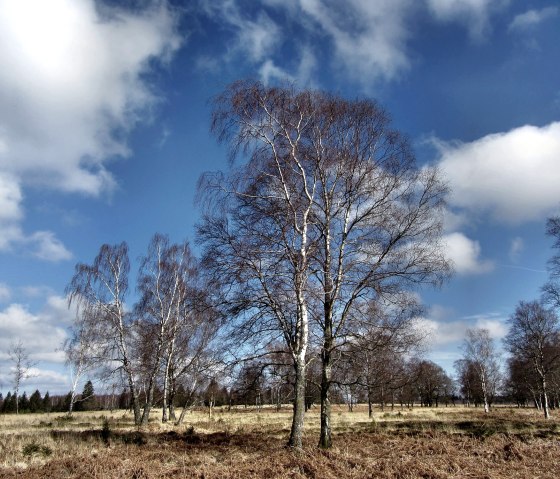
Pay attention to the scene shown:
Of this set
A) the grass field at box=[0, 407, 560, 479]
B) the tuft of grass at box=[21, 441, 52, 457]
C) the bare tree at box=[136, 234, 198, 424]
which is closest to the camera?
the grass field at box=[0, 407, 560, 479]

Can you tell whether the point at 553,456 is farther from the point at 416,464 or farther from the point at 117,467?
the point at 117,467

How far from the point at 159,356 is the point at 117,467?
48.9 feet

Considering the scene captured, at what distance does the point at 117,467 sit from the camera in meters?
8.27

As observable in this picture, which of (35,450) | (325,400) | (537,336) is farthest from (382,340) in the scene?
(537,336)

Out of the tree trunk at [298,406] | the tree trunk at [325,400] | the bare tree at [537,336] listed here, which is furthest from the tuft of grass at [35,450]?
the bare tree at [537,336]

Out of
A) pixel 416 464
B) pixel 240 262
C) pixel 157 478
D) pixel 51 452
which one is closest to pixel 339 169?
pixel 240 262

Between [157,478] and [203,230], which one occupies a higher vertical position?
[203,230]

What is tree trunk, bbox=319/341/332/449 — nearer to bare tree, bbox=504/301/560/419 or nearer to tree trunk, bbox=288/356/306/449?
tree trunk, bbox=288/356/306/449

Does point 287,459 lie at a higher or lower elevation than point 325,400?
lower

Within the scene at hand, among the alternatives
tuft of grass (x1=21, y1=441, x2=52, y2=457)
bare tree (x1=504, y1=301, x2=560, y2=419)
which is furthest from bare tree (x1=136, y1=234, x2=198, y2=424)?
bare tree (x1=504, y1=301, x2=560, y2=419)

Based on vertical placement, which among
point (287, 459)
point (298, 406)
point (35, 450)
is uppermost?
point (298, 406)

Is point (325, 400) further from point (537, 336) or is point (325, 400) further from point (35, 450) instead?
point (537, 336)

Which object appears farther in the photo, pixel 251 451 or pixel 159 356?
pixel 159 356

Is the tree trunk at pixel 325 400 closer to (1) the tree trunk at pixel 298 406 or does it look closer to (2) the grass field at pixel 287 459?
(2) the grass field at pixel 287 459
